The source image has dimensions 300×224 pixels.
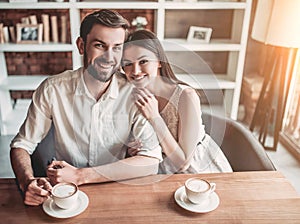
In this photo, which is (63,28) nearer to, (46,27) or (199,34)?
(46,27)

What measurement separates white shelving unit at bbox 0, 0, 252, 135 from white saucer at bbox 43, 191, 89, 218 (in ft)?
4.69

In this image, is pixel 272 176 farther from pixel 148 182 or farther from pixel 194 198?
pixel 148 182

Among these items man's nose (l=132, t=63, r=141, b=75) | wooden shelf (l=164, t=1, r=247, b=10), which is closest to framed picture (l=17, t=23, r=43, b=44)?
wooden shelf (l=164, t=1, r=247, b=10)

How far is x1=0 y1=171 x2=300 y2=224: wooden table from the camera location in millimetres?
1135

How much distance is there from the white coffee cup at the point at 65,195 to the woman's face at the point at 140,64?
408mm

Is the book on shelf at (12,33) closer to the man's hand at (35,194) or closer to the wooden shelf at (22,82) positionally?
the wooden shelf at (22,82)

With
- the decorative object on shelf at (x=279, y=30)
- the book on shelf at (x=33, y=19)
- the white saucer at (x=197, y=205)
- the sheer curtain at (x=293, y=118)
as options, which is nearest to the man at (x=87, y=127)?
the white saucer at (x=197, y=205)

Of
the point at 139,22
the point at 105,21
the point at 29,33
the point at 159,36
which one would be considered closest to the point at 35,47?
the point at 29,33

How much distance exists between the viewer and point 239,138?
1761 millimetres

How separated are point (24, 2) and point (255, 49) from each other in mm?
2051

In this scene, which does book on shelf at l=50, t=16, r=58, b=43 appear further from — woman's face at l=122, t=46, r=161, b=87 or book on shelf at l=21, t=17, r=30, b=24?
woman's face at l=122, t=46, r=161, b=87

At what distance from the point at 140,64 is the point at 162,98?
0.13m

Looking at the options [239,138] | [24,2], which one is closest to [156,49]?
[239,138]

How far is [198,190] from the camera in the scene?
1.18 meters
